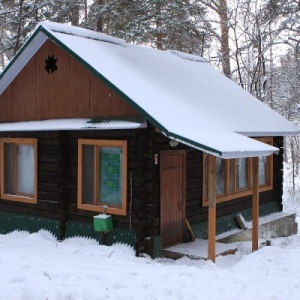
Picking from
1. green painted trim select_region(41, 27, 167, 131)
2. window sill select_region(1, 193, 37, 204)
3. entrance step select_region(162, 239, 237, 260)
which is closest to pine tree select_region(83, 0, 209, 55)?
green painted trim select_region(41, 27, 167, 131)

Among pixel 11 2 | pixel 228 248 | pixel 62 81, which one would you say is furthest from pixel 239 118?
pixel 11 2

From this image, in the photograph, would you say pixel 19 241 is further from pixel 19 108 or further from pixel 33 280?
pixel 33 280

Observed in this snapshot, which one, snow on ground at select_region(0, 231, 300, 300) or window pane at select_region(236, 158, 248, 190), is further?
window pane at select_region(236, 158, 248, 190)

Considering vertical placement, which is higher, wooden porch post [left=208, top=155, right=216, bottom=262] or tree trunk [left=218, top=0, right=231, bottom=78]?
tree trunk [left=218, top=0, right=231, bottom=78]

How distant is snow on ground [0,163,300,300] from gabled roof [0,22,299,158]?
2.14 metres

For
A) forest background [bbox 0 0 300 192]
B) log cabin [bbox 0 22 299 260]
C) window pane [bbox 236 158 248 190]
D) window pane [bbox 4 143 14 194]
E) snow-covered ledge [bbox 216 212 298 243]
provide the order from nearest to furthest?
log cabin [bbox 0 22 299 260], snow-covered ledge [bbox 216 212 298 243], window pane [bbox 4 143 14 194], window pane [bbox 236 158 248 190], forest background [bbox 0 0 300 192]

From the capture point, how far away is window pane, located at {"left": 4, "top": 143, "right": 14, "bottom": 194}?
1243 cm

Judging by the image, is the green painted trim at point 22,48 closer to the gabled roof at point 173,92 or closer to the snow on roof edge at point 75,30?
the gabled roof at point 173,92

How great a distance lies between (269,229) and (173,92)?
5443 mm

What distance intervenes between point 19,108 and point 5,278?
6712 millimetres

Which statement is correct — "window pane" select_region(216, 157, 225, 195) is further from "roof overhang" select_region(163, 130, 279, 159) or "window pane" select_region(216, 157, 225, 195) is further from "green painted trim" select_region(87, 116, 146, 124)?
"green painted trim" select_region(87, 116, 146, 124)

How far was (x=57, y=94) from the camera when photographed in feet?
37.2

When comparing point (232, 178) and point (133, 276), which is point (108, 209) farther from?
point (232, 178)

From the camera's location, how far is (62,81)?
11164mm
